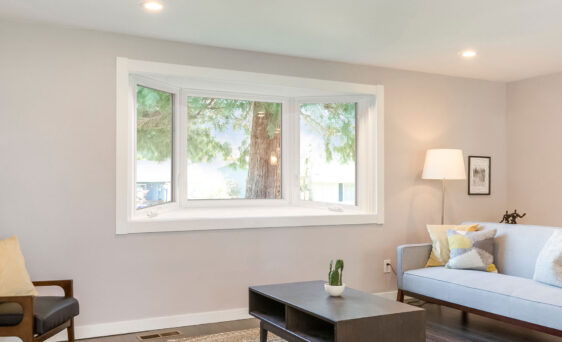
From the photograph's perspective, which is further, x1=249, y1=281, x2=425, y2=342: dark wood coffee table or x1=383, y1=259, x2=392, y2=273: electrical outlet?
x1=383, y1=259, x2=392, y2=273: electrical outlet

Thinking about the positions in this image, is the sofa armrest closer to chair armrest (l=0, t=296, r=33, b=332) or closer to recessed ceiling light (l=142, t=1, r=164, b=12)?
recessed ceiling light (l=142, t=1, r=164, b=12)

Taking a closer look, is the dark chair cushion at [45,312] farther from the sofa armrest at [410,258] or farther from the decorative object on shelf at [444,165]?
the decorative object on shelf at [444,165]

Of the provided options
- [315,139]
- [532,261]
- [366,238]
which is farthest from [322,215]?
[532,261]

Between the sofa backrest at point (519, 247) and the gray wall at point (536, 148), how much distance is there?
→ 3.99ft

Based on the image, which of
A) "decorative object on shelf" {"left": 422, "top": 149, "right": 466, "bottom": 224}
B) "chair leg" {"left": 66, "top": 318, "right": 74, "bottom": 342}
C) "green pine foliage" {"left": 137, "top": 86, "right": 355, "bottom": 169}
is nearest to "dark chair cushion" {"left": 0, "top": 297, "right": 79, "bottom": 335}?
"chair leg" {"left": 66, "top": 318, "right": 74, "bottom": 342}

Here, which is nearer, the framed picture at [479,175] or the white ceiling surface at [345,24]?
the white ceiling surface at [345,24]

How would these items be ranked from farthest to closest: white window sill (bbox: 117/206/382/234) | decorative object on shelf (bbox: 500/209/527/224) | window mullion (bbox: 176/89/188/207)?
decorative object on shelf (bbox: 500/209/527/224), window mullion (bbox: 176/89/188/207), white window sill (bbox: 117/206/382/234)

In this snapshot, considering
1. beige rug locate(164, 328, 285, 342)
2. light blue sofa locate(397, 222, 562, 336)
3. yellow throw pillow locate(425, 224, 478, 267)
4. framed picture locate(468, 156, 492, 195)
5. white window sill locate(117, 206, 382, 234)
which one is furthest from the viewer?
framed picture locate(468, 156, 492, 195)

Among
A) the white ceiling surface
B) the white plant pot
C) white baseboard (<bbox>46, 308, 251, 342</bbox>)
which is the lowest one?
white baseboard (<bbox>46, 308, 251, 342</bbox>)

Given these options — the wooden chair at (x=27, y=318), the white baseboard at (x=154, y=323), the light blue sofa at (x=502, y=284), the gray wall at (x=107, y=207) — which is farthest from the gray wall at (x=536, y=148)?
the wooden chair at (x=27, y=318)

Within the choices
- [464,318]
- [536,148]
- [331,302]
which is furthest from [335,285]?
[536,148]

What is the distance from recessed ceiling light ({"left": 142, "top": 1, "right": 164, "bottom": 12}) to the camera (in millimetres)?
3264

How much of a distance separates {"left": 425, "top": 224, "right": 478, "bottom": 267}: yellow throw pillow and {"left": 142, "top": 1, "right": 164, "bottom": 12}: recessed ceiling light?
9.59 feet

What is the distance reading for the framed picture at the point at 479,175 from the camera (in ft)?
18.2
